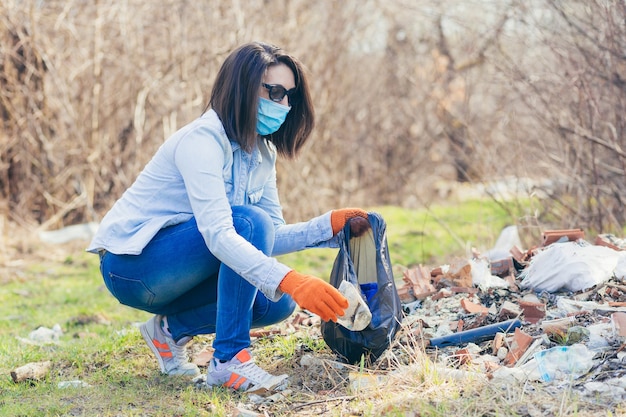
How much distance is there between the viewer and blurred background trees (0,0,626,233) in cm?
619

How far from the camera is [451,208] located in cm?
1051

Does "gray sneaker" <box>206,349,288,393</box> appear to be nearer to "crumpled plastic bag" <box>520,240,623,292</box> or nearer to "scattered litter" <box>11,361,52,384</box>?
"scattered litter" <box>11,361,52,384</box>

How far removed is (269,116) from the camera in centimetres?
322

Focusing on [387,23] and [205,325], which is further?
[387,23]

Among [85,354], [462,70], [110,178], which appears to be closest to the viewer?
[85,354]

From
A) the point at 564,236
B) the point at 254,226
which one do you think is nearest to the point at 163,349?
the point at 254,226

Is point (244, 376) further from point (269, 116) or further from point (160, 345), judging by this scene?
point (269, 116)

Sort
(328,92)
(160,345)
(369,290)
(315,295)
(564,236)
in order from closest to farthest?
1. (315,295)
2. (369,290)
3. (160,345)
4. (564,236)
5. (328,92)

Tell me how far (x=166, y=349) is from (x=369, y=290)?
922mm

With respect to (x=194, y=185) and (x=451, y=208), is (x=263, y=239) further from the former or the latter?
(x=451, y=208)

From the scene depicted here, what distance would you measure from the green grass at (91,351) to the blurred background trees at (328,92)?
39.6 inches

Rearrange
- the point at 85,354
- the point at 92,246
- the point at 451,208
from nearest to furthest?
the point at 92,246, the point at 85,354, the point at 451,208

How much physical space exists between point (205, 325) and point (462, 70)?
8.74 metres

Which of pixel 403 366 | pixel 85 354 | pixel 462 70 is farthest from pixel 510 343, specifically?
pixel 462 70
